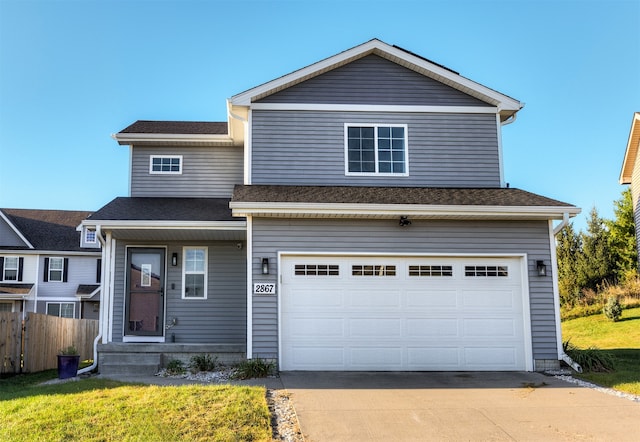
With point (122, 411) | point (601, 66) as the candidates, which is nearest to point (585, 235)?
point (601, 66)

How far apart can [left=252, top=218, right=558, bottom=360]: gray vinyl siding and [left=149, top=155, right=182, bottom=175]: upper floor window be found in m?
4.89

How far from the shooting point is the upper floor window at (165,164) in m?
14.3

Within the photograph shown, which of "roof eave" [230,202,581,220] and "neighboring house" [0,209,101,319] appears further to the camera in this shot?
"neighboring house" [0,209,101,319]

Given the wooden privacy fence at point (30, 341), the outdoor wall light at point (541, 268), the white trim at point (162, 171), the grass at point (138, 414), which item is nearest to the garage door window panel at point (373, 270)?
the outdoor wall light at point (541, 268)

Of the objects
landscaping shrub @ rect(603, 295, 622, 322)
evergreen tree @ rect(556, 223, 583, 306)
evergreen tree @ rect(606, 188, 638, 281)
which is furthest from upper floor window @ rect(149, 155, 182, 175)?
evergreen tree @ rect(606, 188, 638, 281)

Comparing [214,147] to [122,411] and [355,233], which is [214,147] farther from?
[122,411]

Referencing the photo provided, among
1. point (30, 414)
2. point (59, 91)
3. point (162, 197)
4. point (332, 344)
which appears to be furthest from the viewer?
point (59, 91)

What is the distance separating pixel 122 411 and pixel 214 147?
8609 millimetres

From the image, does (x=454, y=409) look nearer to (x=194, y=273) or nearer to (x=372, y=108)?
(x=372, y=108)

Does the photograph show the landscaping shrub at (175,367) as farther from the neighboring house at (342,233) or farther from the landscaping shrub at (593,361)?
the landscaping shrub at (593,361)

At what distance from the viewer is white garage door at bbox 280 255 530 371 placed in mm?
10289

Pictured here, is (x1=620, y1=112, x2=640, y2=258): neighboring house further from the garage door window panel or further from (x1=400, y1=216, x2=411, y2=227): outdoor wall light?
the garage door window panel

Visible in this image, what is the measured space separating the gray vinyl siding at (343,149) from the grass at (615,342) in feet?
14.0

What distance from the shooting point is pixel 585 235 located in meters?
27.1
